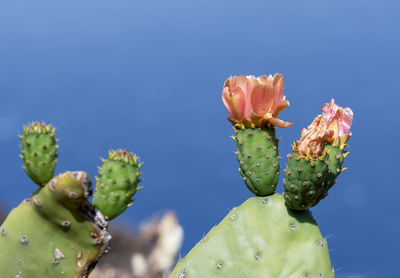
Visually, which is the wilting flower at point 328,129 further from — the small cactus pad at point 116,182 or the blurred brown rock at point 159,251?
the blurred brown rock at point 159,251

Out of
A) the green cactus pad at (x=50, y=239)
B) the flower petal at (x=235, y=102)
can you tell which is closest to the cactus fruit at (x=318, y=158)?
the flower petal at (x=235, y=102)

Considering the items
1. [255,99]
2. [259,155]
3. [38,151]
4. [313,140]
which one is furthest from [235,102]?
[38,151]

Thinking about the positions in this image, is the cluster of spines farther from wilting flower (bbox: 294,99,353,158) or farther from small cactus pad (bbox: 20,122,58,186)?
small cactus pad (bbox: 20,122,58,186)

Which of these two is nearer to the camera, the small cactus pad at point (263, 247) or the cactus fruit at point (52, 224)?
the cactus fruit at point (52, 224)

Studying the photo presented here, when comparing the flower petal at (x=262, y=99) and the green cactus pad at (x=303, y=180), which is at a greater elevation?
the flower petal at (x=262, y=99)

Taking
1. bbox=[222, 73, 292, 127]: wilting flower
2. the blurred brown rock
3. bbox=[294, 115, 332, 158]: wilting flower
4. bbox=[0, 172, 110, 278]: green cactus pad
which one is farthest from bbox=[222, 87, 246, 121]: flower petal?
the blurred brown rock

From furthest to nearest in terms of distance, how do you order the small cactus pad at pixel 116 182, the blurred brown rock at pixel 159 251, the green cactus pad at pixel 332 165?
the blurred brown rock at pixel 159 251 < the green cactus pad at pixel 332 165 < the small cactus pad at pixel 116 182

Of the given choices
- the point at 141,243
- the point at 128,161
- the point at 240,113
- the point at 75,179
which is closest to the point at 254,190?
the point at 240,113
